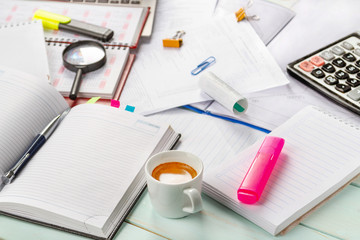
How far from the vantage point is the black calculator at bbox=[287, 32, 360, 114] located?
2.68 feet

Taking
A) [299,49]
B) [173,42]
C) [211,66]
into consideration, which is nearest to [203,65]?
[211,66]

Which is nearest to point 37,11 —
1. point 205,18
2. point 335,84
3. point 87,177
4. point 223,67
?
point 205,18

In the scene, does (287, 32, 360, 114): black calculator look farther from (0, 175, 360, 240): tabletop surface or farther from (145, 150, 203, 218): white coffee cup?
(145, 150, 203, 218): white coffee cup

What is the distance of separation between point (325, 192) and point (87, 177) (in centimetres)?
38

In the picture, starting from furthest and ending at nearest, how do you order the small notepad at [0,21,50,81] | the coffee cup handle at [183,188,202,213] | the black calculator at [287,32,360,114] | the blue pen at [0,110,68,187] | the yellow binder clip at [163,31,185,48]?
1. the yellow binder clip at [163,31,185,48]
2. the small notepad at [0,21,50,81]
3. the black calculator at [287,32,360,114]
4. the blue pen at [0,110,68,187]
5. the coffee cup handle at [183,188,202,213]

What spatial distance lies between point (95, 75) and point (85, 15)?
31cm

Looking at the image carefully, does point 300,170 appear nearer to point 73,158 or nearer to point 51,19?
point 73,158

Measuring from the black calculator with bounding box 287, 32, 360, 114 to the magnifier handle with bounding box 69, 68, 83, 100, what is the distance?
477mm

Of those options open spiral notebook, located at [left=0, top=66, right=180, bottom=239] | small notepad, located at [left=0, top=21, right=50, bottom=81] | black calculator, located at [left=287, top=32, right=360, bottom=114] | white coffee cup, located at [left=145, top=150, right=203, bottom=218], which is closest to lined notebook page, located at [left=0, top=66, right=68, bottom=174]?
open spiral notebook, located at [left=0, top=66, right=180, bottom=239]

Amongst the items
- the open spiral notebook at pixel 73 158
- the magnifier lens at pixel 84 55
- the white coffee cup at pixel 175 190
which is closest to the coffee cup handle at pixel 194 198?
the white coffee cup at pixel 175 190

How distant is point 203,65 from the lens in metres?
0.97

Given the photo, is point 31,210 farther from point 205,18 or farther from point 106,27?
point 205,18

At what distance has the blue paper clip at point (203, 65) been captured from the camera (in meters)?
0.96

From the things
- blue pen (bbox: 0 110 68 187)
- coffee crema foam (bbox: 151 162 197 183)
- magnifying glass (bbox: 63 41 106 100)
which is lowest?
blue pen (bbox: 0 110 68 187)
